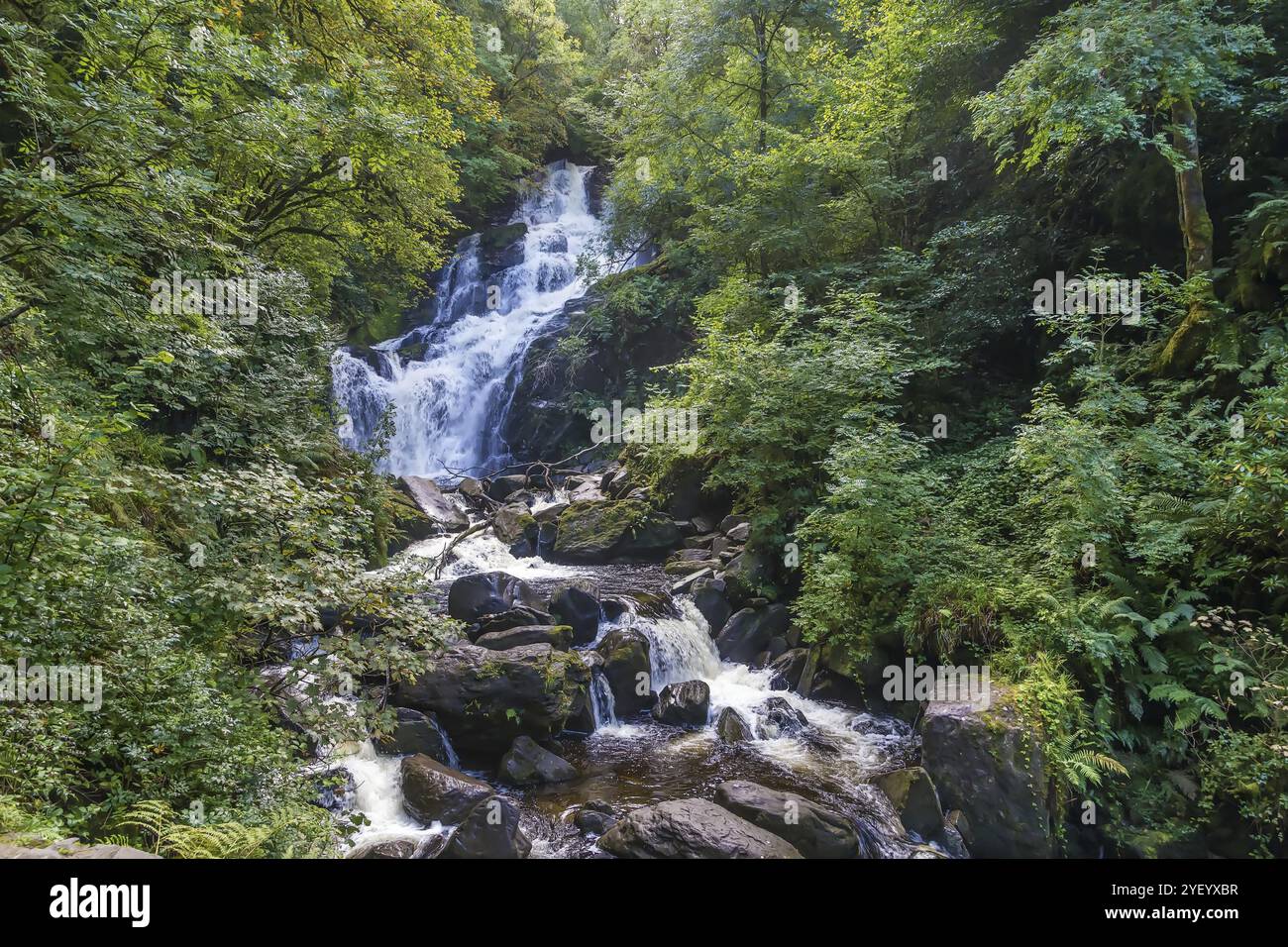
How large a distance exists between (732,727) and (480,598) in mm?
4264

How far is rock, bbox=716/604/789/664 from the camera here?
973 centimetres

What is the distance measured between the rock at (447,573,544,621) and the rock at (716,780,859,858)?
15.5ft

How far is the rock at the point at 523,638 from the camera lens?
845cm

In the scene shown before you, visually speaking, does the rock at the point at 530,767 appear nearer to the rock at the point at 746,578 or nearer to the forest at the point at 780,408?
the forest at the point at 780,408

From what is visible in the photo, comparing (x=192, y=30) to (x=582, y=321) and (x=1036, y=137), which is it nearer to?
(x=1036, y=137)

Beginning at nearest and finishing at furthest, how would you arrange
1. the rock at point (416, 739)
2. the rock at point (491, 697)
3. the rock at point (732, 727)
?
the rock at point (416, 739) < the rock at point (491, 697) < the rock at point (732, 727)

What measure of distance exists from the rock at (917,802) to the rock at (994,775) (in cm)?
12

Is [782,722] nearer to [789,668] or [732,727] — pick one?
[732,727]

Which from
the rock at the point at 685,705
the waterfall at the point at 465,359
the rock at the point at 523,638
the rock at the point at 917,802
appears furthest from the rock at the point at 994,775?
the waterfall at the point at 465,359

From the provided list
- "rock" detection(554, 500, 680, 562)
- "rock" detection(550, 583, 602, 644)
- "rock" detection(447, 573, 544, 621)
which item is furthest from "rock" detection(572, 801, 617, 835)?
"rock" detection(554, 500, 680, 562)

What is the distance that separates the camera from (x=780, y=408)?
1062 centimetres
